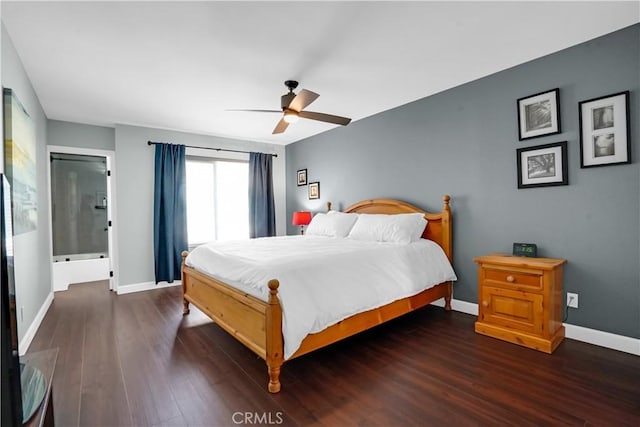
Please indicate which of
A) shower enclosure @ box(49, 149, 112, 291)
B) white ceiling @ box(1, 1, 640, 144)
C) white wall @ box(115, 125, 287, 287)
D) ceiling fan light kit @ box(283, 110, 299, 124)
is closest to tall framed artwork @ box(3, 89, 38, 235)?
white ceiling @ box(1, 1, 640, 144)

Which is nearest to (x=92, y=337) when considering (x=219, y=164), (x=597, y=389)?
(x=219, y=164)

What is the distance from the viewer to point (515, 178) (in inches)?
117

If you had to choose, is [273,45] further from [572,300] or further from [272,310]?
[572,300]

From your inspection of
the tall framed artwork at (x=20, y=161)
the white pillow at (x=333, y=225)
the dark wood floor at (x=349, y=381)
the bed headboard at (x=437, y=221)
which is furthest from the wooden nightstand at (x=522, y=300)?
the tall framed artwork at (x=20, y=161)

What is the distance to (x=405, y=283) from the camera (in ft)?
9.24

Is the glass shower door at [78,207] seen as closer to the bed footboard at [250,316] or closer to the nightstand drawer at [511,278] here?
the bed footboard at [250,316]

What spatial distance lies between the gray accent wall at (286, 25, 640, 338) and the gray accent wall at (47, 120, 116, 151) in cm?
392

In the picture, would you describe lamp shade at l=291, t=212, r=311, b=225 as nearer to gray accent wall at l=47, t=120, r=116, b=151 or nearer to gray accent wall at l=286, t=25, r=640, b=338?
gray accent wall at l=286, t=25, r=640, b=338

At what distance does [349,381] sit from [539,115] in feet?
9.23

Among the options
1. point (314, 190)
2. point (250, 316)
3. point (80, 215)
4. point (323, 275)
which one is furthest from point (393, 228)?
point (80, 215)

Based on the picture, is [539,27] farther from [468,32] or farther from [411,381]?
[411,381]

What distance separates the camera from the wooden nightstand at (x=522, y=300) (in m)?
2.43

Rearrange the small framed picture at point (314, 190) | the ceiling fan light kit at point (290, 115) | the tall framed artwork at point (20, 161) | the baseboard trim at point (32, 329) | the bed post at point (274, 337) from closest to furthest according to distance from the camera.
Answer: the bed post at point (274, 337), the tall framed artwork at point (20, 161), the baseboard trim at point (32, 329), the ceiling fan light kit at point (290, 115), the small framed picture at point (314, 190)

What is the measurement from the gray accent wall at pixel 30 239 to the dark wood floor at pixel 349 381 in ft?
1.31
